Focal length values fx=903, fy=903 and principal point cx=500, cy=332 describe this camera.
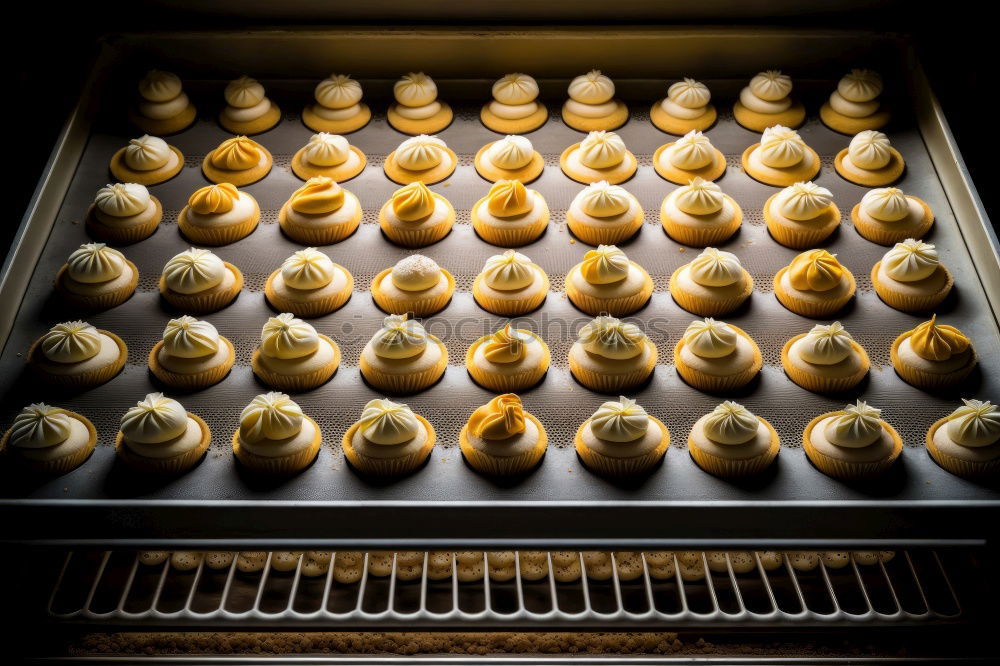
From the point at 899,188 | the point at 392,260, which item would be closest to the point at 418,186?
the point at 392,260

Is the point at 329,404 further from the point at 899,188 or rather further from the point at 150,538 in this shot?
the point at 899,188

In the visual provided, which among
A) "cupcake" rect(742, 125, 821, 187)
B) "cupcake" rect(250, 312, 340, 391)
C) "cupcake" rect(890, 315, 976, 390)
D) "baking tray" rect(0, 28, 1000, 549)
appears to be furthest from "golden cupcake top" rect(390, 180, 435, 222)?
"cupcake" rect(890, 315, 976, 390)

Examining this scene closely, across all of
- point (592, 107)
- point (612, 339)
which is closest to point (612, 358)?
point (612, 339)

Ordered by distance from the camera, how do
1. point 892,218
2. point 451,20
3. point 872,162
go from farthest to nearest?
point 451,20, point 872,162, point 892,218

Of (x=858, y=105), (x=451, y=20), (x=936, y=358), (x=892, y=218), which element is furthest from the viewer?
(x=451, y=20)

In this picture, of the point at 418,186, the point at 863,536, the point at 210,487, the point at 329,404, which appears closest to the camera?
the point at 863,536

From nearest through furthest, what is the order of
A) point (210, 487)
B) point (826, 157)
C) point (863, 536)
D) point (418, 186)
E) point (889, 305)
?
point (863, 536), point (210, 487), point (889, 305), point (418, 186), point (826, 157)

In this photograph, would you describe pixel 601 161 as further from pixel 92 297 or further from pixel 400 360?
pixel 92 297

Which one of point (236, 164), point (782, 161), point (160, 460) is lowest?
point (160, 460)
